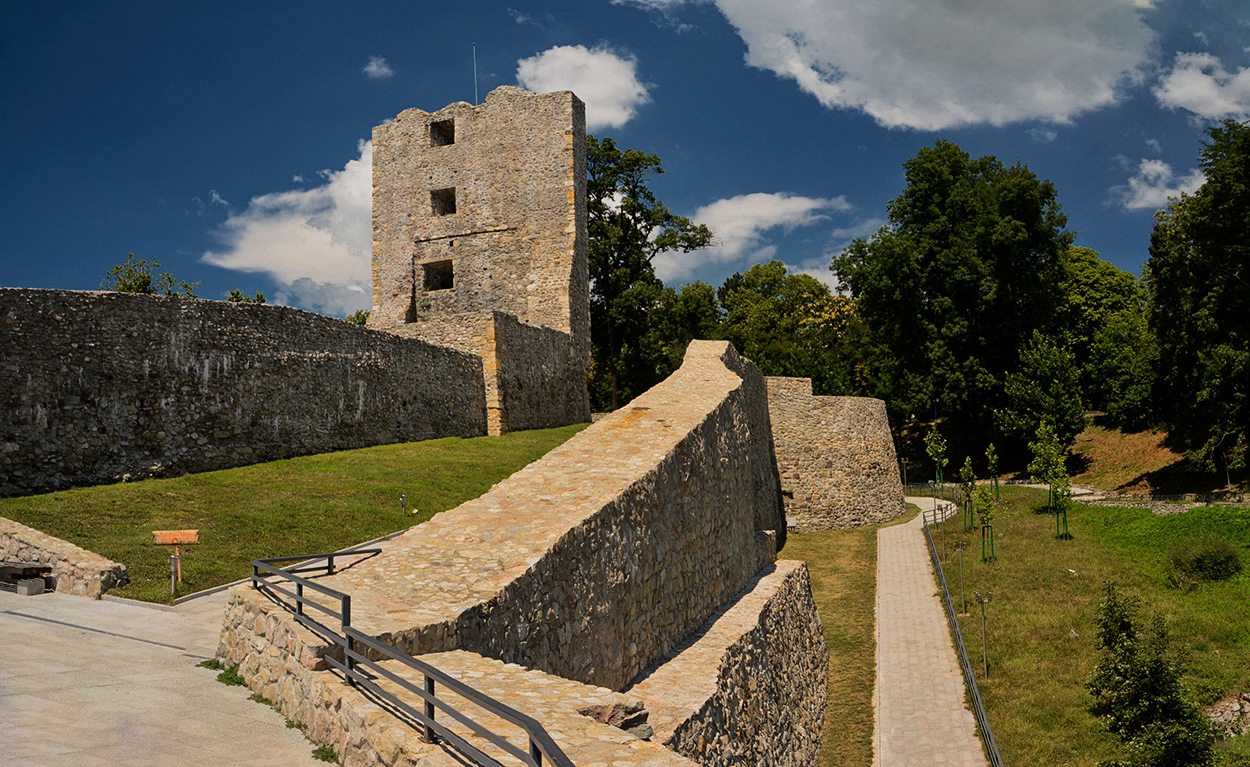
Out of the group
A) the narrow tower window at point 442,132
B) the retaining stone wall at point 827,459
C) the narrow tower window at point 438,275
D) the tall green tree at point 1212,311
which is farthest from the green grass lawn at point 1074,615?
the narrow tower window at point 442,132

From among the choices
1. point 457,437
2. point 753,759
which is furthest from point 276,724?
point 457,437

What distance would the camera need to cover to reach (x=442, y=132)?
32188 millimetres

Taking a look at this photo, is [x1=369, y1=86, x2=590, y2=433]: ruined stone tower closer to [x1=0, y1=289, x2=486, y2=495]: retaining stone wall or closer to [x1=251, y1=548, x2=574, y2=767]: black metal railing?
[x1=0, y1=289, x2=486, y2=495]: retaining stone wall

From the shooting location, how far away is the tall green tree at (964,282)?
3744 cm

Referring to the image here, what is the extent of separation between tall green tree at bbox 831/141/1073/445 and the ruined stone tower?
16.1 m

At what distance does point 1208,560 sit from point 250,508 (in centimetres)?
2004

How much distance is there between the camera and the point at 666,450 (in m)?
10.5

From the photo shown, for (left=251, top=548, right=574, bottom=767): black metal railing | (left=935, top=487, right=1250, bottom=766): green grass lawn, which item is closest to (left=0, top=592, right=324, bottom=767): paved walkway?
(left=251, top=548, right=574, bottom=767): black metal railing

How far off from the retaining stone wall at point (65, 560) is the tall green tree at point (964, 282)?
3362 cm

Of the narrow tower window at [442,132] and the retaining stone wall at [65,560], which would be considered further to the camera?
the narrow tower window at [442,132]

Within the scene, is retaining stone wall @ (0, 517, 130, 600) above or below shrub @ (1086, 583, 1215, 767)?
above

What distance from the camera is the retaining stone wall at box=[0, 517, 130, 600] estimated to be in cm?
1016

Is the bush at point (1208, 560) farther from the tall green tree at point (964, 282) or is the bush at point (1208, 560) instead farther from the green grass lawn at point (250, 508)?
the tall green tree at point (964, 282)

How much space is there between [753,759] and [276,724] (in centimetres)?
597
